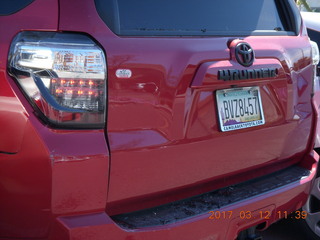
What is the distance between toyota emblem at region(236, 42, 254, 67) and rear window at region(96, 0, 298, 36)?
0.41ft

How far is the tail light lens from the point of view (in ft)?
5.19

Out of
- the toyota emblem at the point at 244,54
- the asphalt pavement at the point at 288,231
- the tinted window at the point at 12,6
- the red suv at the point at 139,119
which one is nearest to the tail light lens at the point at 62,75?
the red suv at the point at 139,119

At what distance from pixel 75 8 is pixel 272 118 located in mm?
1321

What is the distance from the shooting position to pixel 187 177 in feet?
6.54

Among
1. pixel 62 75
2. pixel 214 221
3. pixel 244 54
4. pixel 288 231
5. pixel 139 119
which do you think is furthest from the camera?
pixel 288 231

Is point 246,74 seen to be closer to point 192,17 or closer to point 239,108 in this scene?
point 239,108

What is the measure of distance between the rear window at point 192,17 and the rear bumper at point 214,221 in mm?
831

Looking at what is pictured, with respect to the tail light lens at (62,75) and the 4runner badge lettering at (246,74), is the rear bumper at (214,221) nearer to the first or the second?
the tail light lens at (62,75)

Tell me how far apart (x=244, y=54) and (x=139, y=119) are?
0.73 m

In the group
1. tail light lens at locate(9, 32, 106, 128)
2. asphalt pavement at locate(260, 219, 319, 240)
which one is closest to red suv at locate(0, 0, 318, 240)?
tail light lens at locate(9, 32, 106, 128)

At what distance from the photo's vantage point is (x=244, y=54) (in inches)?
82.7

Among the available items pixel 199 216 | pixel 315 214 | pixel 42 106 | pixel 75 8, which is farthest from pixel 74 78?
pixel 315 214
